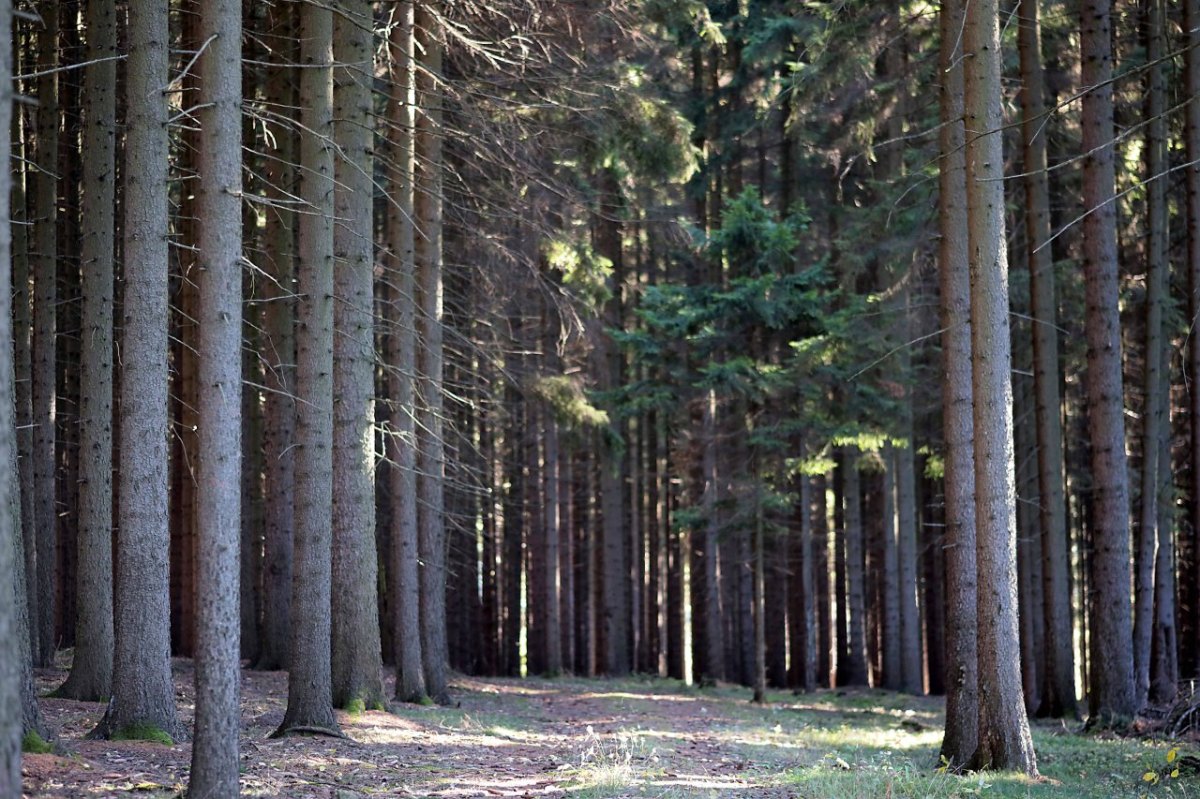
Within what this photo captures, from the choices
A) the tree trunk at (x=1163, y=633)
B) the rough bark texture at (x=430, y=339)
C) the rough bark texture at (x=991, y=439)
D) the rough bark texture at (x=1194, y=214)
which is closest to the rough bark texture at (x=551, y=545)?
the rough bark texture at (x=430, y=339)

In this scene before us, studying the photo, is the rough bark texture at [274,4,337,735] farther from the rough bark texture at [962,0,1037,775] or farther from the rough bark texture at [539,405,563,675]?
the rough bark texture at [539,405,563,675]

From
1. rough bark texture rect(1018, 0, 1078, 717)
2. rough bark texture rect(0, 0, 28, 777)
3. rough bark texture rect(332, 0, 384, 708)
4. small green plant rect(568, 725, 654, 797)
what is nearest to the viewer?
rough bark texture rect(0, 0, 28, 777)

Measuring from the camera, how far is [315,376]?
40.8ft

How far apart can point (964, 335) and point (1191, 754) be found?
483 centimetres

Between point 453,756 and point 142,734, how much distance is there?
303 centimetres

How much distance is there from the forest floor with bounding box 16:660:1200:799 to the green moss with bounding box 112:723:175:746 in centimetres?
15

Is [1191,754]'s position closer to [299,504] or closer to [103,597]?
[299,504]

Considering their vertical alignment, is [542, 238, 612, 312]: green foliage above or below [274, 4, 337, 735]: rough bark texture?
above

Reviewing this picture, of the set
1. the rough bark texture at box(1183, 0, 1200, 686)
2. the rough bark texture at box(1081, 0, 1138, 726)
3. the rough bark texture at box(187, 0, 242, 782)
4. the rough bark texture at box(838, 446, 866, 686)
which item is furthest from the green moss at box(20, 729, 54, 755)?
the rough bark texture at box(838, 446, 866, 686)

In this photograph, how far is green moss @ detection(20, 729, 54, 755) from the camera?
8.69 metres

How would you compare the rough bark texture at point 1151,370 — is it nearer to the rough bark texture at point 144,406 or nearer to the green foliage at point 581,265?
the green foliage at point 581,265

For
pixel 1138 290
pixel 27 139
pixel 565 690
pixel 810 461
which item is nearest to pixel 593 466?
pixel 565 690

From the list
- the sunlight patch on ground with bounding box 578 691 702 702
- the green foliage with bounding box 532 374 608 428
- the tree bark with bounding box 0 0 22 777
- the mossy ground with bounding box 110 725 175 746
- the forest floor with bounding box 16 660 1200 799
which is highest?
the green foliage with bounding box 532 374 608 428

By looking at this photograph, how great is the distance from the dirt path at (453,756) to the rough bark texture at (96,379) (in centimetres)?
79
